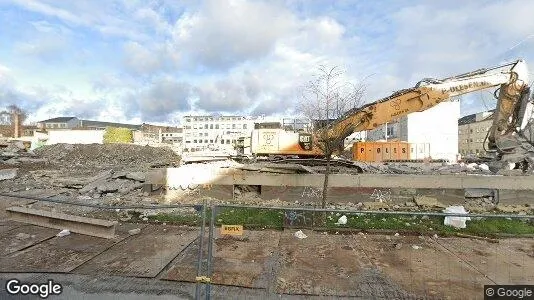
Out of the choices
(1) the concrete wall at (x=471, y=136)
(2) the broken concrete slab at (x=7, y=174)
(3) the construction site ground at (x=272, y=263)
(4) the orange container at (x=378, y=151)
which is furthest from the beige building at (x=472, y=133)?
(2) the broken concrete slab at (x=7, y=174)

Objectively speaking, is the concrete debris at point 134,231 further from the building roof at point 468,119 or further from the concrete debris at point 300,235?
the building roof at point 468,119

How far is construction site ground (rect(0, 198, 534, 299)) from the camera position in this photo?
16.0 ft

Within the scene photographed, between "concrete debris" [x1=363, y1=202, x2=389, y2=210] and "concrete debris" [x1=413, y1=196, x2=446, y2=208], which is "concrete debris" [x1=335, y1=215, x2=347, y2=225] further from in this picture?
"concrete debris" [x1=413, y1=196, x2=446, y2=208]

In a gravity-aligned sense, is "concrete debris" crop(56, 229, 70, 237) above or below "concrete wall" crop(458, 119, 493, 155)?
below

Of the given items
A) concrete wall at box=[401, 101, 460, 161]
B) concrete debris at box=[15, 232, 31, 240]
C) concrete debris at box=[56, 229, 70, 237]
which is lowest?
concrete debris at box=[15, 232, 31, 240]

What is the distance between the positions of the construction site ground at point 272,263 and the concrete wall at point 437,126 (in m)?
49.3

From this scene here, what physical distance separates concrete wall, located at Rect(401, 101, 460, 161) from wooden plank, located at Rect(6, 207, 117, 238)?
52200 millimetres

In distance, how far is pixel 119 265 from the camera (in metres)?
5.71

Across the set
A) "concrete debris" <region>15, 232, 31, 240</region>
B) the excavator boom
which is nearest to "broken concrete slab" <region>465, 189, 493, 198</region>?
the excavator boom

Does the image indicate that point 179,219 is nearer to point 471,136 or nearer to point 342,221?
point 342,221

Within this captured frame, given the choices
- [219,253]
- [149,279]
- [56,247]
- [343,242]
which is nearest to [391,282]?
[343,242]

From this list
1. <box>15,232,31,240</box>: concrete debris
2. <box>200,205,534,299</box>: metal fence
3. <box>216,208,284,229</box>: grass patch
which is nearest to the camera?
<box>200,205,534,299</box>: metal fence

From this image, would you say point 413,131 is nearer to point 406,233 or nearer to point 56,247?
point 406,233

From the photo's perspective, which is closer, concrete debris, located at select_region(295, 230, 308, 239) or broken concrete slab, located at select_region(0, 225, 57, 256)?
broken concrete slab, located at select_region(0, 225, 57, 256)
